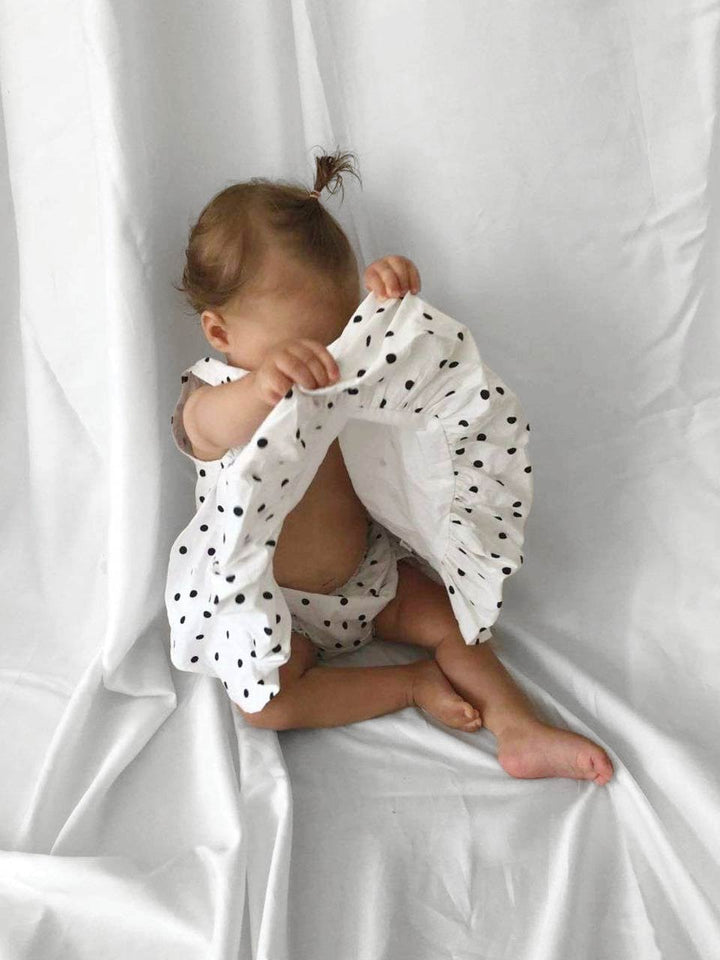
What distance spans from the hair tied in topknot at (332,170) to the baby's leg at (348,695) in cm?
47

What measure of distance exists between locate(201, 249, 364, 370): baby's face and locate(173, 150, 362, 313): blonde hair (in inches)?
0.4

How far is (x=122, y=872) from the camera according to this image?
859 mm

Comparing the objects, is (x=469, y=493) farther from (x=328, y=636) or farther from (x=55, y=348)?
(x=55, y=348)

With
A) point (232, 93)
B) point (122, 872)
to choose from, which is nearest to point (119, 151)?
point (232, 93)

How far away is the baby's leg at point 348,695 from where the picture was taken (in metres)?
1.01

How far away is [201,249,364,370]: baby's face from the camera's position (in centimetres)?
98

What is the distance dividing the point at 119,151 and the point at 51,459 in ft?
1.20

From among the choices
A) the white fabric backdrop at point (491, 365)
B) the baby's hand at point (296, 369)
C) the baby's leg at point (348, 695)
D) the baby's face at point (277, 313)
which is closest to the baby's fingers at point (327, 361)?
the baby's hand at point (296, 369)

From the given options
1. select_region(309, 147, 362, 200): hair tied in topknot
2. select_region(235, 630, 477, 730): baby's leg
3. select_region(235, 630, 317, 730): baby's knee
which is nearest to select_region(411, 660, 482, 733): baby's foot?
select_region(235, 630, 477, 730): baby's leg

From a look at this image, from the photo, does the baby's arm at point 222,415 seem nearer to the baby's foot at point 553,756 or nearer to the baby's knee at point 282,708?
the baby's knee at point 282,708

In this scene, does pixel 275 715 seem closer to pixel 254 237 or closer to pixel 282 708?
pixel 282 708

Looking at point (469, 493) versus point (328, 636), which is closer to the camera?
point (469, 493)

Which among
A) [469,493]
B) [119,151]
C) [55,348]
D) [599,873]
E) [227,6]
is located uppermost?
[227,6]

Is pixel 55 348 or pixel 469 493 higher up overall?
pixel 55 348
